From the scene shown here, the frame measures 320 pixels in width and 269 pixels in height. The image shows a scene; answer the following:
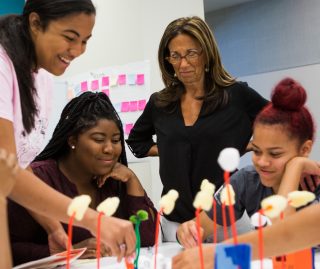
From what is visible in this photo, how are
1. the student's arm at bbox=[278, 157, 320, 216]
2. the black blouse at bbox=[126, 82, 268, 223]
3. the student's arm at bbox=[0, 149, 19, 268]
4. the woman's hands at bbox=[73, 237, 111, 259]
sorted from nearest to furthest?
the student's arm at bbox=[0, 149, 19, 268] → the student's arm at bbox=[278, 157, 320, 216] → the woman's hands at bbox=[73, 237, 111, 259] → the black blouse at bbox=[126, 82, 268, 223]

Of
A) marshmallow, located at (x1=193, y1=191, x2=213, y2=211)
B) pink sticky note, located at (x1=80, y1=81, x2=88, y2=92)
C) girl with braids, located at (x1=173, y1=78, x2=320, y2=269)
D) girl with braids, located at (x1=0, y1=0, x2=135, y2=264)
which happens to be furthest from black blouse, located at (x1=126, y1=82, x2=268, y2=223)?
pink sticky note, located at (x1=80, y1=81, x2=88, y2=92)

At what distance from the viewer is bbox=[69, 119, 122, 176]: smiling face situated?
1.58 m

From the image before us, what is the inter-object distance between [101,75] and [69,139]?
0.92 m

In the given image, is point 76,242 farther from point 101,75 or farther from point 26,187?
point 101,75

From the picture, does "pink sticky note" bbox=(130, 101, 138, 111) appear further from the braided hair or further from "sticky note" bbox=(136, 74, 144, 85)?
the braided hair

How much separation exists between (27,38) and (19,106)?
6.5 inches

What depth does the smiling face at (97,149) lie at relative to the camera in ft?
5.20

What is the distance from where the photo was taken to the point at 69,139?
1.63 metres

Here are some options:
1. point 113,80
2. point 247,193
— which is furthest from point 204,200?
point 113,80

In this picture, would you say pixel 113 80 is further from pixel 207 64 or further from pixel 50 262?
pixel 50 262

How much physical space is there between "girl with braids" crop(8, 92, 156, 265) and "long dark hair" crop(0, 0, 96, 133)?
1.73 ft

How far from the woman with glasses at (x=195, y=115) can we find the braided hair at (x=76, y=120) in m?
0.21

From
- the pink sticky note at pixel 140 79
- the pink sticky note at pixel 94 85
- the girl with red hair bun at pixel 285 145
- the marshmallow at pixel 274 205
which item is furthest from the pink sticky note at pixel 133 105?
the marshmallow at pixel 274 205

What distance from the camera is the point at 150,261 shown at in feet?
3.49
